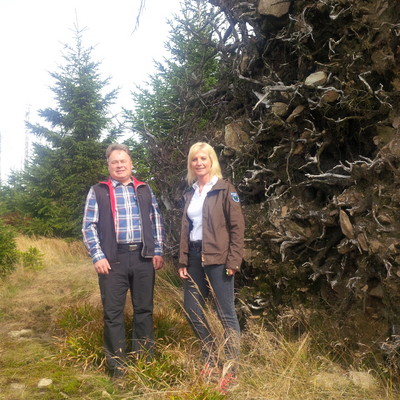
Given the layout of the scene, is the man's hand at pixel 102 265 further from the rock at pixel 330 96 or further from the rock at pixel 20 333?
the rock at pixel 330 96

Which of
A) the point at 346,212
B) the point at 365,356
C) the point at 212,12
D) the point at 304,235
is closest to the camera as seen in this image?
the point at 365,356

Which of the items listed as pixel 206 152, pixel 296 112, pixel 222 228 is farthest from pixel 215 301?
pixel 296 112

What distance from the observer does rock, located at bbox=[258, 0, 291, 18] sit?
4406 millimetres

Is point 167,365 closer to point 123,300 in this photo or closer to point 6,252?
point 123,300

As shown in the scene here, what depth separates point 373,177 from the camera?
3654mm

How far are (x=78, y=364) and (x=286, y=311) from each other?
2241mm

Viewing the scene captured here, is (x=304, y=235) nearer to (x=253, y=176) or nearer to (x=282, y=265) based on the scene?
(x=282, y=265)

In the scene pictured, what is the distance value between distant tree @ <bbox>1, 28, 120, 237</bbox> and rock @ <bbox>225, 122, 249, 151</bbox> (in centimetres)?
727

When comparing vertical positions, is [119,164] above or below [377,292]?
above

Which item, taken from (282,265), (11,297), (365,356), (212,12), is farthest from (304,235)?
(11,297)

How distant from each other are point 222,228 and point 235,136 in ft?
6.83

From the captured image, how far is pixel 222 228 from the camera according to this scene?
11.2 feet

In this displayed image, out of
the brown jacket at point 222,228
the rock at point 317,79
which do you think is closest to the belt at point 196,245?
the brown jacket at point 222,228

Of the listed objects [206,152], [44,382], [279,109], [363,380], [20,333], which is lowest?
[363,380]
